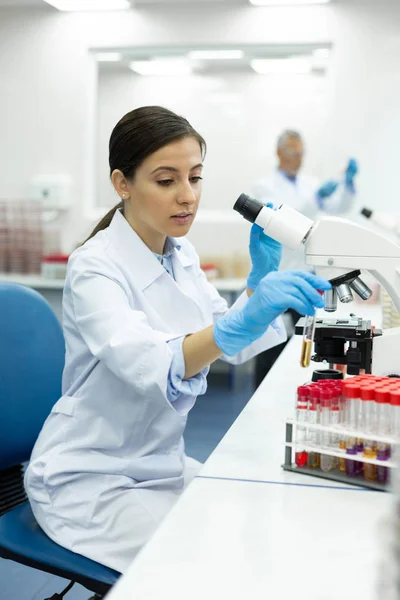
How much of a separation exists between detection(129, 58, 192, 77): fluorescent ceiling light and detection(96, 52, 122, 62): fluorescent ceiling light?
0.58 feet

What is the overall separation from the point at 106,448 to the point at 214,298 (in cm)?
57

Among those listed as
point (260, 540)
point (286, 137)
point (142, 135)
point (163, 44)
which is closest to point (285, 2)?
point (163, 44)

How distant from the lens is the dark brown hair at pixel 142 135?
142cm

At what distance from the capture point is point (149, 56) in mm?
5262

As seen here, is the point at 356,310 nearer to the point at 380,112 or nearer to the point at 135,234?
the point at 135,234

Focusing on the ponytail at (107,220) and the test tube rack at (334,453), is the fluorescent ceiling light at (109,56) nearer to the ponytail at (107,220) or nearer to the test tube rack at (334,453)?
the ponytail at (107,220)


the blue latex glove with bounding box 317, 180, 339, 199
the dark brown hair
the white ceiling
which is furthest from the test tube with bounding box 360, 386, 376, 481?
the white ceiling

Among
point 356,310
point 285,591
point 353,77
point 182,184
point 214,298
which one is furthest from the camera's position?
point 353,77

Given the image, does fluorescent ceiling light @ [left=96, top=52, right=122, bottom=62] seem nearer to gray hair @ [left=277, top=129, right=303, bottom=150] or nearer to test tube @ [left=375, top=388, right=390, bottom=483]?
gray hair @ [left=277, top=129, right=303, bottom=150]

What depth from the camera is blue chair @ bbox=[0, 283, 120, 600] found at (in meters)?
1.44

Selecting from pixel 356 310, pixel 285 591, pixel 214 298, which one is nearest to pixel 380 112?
pixel 356 310

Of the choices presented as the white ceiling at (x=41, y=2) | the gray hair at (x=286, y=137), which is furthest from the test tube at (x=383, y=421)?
the white ceiling at (x=41, y=2)

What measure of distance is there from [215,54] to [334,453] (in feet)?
15.3

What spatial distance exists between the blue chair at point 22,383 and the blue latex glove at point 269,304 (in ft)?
1.55
